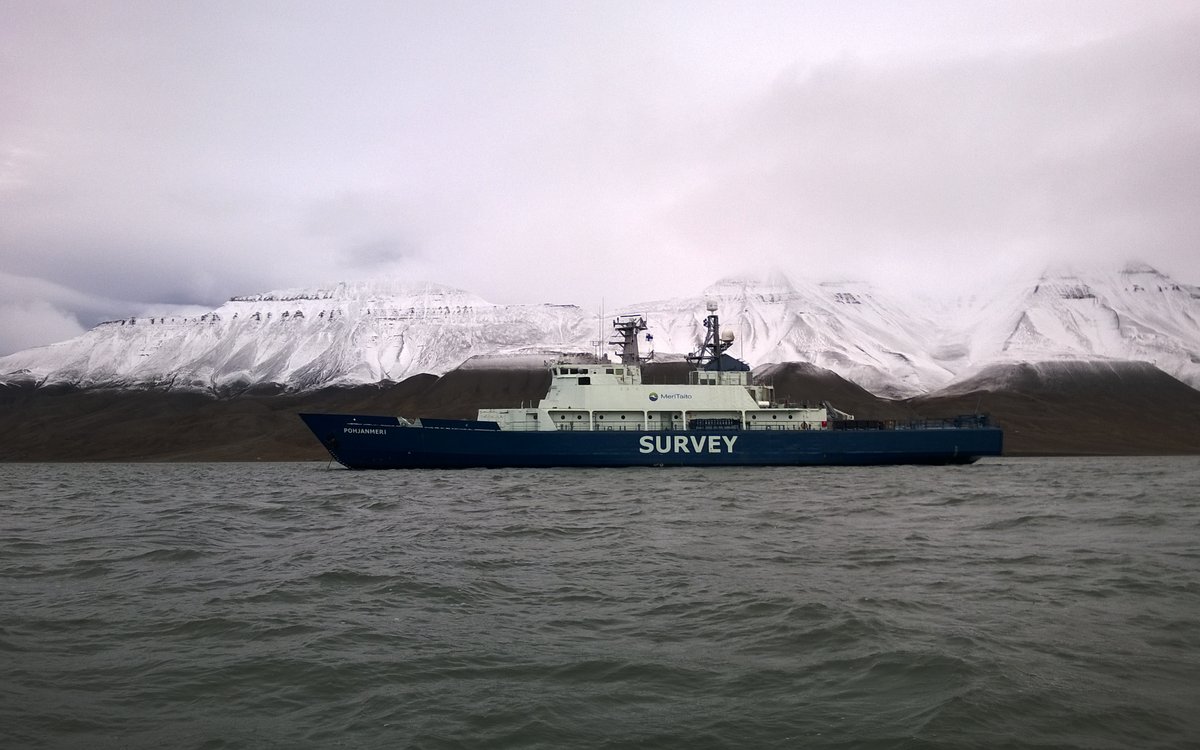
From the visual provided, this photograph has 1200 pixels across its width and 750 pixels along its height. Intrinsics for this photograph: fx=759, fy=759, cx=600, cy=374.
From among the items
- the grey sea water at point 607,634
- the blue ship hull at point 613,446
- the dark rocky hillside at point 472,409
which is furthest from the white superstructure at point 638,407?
the dark rocky hillside at point 472,409

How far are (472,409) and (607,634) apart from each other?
12235cm

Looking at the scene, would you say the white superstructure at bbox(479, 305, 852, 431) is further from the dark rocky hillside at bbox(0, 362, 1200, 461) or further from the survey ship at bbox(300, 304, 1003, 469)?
the dark rocky hillside at bbox(0, 362, 1200, 461)

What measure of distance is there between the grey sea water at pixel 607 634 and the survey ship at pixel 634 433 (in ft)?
81.2

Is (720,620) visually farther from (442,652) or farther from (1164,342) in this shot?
(1164,342)

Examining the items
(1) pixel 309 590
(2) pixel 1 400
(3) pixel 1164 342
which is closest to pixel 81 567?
(1) pixel 309 590

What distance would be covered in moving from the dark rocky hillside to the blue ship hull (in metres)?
48.2

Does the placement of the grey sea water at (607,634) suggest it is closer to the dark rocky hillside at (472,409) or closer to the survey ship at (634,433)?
the survey ship at (634,433)

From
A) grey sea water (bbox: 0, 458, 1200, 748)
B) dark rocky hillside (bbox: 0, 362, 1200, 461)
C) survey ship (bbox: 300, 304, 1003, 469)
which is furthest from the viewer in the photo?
dark rocky hillside (bbox: 0, 362, 1200, 461)

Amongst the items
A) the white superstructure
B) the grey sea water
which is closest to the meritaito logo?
the white superstructure

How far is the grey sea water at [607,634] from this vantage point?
22.4ft

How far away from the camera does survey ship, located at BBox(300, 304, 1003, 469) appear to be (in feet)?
151

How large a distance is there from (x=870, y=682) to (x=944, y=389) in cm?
15961

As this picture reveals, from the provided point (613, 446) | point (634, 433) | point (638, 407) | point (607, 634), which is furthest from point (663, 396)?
point (607, 634)

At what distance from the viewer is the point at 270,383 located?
183875 mm
